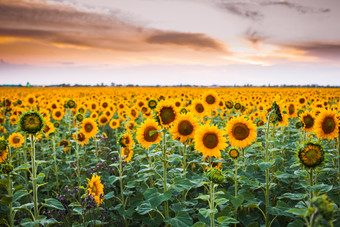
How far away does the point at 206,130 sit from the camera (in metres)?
3.82

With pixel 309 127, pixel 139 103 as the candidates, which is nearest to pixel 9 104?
pixel 139 103

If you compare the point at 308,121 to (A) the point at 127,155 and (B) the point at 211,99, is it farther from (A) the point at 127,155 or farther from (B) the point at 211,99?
(A) the point at 127,155

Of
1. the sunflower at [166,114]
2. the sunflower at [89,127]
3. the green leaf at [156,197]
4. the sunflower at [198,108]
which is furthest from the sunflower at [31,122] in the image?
the sunflower at [198,108]

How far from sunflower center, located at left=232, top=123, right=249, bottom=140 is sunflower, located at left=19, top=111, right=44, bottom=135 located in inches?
125

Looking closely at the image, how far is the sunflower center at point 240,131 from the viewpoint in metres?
4.12

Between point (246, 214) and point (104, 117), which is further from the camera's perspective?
point (104, 117)

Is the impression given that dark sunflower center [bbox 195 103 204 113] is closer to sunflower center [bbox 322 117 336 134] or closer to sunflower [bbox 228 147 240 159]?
sunflower [bbox 228 147 240 159]

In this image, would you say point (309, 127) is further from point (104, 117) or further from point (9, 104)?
point (9, 104)

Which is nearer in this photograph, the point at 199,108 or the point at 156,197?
the point at 156,197

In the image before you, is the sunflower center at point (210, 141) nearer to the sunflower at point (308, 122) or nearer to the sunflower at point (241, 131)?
the sunflower at point (241, 131)

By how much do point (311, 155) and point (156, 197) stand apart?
6.08 feet

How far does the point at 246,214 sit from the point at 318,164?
1882mm

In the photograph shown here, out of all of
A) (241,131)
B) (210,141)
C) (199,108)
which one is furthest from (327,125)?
(199,108)

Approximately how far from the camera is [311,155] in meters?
2.54
